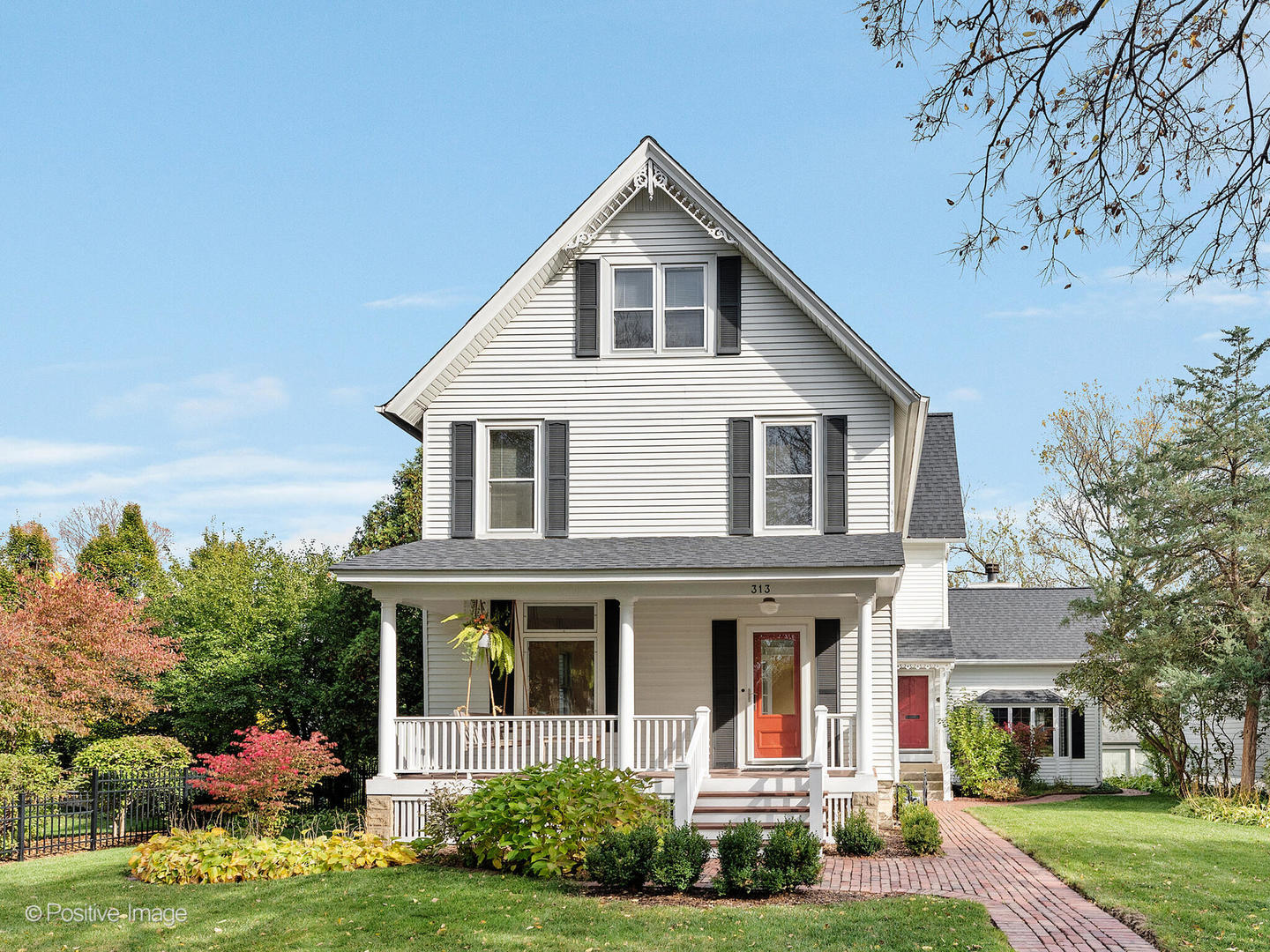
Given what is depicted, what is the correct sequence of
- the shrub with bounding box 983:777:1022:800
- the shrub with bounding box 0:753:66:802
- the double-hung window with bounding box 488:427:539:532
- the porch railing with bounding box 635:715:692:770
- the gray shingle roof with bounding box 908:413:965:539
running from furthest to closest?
1. the gray shingle roof with bounding box 908:413:965:539
2. the shrub with bounding box 983:777:1022:800
3. the double-hung window with bounding box 488:427:539:532
4. the shrub with bounding box 0:753:66:802
5. the porch railing with bounding box 635:715:692:770

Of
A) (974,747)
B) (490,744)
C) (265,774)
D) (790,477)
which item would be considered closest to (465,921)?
(490,744)

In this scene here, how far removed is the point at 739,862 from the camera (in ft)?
35.9

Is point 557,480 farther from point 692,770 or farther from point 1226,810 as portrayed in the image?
point 1226,810

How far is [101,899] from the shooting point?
12.0m

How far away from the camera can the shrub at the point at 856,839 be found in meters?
13.9

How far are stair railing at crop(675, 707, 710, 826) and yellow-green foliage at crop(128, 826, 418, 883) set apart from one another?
315cm

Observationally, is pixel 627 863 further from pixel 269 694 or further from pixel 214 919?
pixel 269 694

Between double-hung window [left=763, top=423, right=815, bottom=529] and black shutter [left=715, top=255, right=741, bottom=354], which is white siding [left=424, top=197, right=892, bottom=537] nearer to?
black shutter [left=715, top=255, right=741, bottom=354]

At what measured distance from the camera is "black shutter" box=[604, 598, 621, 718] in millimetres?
16812

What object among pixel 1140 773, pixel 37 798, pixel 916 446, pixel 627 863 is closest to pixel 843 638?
pixel 916 446

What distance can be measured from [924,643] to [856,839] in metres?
12.1

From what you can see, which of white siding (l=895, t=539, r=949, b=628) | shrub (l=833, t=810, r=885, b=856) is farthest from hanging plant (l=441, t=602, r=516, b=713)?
white siding (l=895, t=539, r=949, b=628)

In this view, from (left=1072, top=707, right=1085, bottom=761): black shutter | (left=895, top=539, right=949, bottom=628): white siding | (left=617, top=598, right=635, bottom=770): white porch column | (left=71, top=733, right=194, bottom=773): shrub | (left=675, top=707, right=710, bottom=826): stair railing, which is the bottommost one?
Result: (left=1072, top=707, right=1085, bottom=761): black shutter

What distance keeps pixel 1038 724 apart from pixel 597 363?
17249mm
